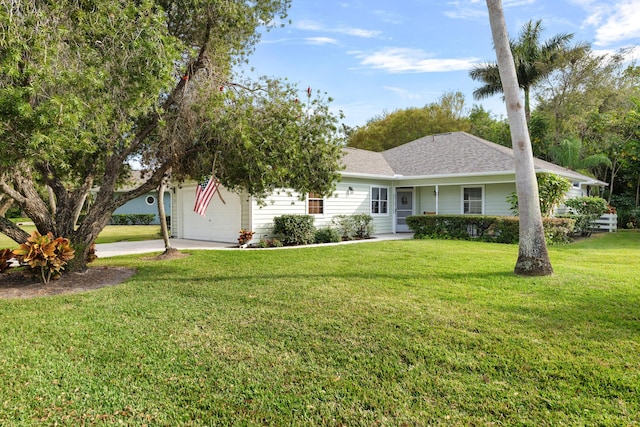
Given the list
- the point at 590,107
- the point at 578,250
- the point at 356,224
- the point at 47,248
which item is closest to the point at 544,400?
the point at 47,248

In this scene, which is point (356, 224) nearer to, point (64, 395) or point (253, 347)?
point (253, 347)

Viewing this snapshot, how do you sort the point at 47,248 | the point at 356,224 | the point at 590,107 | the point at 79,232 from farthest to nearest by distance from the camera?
the point at 590,107 → the point at 356,224 → the point at 79,232 → the point at 47,248

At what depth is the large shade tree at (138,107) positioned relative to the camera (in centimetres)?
477

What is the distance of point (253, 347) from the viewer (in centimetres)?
403

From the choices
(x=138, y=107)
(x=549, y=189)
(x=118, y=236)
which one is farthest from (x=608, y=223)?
(x=118, y=236)

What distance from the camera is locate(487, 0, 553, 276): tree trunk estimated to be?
7.22 metres

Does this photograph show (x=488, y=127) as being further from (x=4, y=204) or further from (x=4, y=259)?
(x=4, y=259)

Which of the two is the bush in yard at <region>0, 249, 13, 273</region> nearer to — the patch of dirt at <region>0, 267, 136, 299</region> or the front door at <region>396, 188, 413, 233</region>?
the patch of dirt at <region>0, 267, 136, 299</region>

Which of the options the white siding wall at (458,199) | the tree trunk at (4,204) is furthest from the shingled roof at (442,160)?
the tree trunk at (4,204)

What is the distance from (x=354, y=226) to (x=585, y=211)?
986 cm

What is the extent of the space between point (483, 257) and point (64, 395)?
9051mm

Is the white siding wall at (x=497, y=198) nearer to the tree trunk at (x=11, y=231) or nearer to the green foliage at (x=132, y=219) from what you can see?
the tree trunk at (x=11, y=231)

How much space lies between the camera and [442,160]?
712 inches

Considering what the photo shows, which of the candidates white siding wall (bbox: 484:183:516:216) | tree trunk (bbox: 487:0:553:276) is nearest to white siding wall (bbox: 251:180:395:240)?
white siding wall (bbox: 484:183:516:216)
